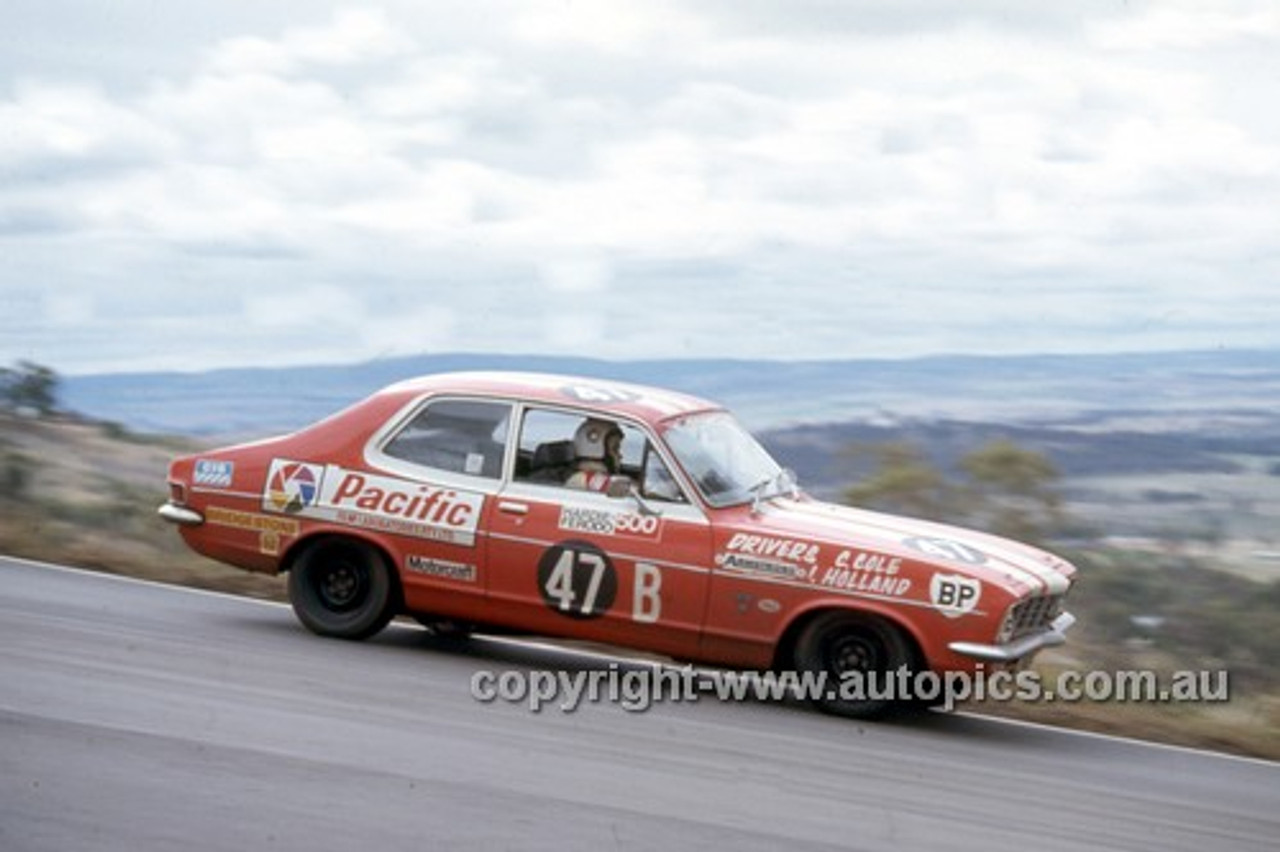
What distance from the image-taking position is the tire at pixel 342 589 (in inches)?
443

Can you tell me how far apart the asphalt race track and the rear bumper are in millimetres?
540

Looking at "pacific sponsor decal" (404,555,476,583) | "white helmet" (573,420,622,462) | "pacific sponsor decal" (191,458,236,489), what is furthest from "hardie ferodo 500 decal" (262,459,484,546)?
"white helmet" (573,420,622,462)

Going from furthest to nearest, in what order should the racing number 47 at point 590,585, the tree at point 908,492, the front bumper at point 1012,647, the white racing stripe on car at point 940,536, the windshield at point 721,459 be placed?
the tree at point 908,492 → the windshield at point 721,459 → the racing number 47 at point 590,585 → the white racing stripe on car at point 940,536 → the front bumper at point 1012,647

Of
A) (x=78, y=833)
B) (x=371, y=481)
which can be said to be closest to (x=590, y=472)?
(x=371, y=481)

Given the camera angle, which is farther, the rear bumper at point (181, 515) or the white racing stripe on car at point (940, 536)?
the rear bumper at point (181, 515)

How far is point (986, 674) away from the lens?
10258 mm

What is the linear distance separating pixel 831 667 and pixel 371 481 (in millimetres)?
2673

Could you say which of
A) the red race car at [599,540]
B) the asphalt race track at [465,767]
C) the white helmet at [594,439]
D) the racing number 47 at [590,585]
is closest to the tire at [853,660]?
the red race car at [599,540]

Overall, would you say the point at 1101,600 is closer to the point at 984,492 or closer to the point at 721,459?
the point at 984,492

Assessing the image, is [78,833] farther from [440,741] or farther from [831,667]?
[831,667]

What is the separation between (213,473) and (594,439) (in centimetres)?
215

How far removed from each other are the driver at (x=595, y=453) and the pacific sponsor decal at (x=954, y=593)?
1.82 m

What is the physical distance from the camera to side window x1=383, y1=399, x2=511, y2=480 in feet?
37.0

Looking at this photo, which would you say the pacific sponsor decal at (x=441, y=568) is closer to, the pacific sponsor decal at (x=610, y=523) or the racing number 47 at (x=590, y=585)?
the racing number 47 at (x=590, y=585)
